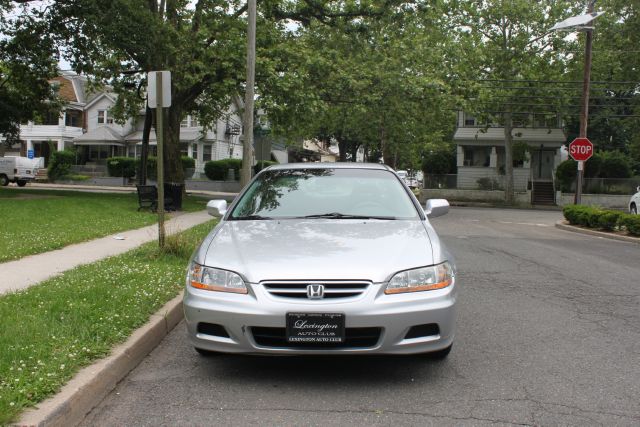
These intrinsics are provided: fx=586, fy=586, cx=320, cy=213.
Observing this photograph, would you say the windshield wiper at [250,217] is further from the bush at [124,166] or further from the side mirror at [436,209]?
the bush at [124,166]

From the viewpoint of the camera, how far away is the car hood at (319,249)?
3934mm

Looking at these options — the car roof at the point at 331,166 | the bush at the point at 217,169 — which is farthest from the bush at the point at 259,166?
the car roof at the point at 331,166

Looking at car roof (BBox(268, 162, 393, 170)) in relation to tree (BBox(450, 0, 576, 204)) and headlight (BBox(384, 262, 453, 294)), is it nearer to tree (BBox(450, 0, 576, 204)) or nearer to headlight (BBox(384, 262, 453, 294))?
headlight (BBox(384, 262, 453, 294))

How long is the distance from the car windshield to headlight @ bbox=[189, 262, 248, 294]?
3.53 ft

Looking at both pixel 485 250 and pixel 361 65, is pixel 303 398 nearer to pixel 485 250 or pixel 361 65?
pixel 485 250

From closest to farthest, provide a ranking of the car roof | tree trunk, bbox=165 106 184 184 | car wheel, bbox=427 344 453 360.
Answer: car wheel, bbox=427 344 453 360 < the car roof < tree trunk, bbox=165 106 184 184

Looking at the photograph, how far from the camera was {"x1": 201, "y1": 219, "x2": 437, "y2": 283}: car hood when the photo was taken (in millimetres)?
3934

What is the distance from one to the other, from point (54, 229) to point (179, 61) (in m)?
9.97

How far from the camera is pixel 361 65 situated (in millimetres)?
22531

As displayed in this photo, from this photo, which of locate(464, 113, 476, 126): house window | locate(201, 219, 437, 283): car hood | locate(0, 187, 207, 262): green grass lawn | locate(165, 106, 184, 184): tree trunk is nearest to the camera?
locate(201, 219, 437, 283): car hood

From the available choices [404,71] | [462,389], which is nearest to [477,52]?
[404,71]

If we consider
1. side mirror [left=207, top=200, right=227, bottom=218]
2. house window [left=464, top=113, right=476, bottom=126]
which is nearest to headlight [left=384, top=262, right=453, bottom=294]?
side mirror [left=207, top=200, right=227, bottom=218]

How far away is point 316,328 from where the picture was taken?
3.81 m

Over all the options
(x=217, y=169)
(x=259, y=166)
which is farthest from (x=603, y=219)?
(x=217, y=169)
